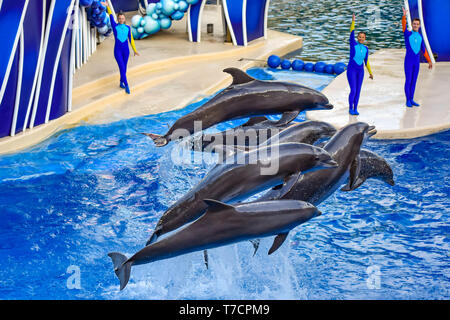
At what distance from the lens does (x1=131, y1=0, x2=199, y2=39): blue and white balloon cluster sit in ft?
44.9

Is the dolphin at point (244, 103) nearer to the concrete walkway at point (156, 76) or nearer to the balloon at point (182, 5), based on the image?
the concrete walkway at point (156, 76)

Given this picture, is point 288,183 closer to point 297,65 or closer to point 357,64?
point 357,64

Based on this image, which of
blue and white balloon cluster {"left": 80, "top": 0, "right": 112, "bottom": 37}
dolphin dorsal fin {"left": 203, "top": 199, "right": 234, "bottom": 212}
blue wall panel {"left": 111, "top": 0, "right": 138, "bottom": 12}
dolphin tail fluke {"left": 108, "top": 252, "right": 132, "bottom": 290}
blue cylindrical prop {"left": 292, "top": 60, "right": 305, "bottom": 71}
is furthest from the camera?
blue wall panel {"left": 111, "top": 0, "right": 138, "bottom": 12}

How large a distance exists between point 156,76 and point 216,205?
324 inches

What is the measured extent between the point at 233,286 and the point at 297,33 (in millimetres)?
12028

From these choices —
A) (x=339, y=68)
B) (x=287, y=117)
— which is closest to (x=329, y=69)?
(x=339, y=68)

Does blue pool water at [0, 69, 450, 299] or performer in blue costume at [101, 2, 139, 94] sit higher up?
performer in blue costume at [101, 2, 139, 94]

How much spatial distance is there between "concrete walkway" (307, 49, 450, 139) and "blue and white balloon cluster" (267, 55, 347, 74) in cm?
76

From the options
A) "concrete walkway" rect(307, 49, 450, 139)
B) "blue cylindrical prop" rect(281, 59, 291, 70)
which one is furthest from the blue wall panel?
"concrete walkway" rect(307, 49, 450, 139)

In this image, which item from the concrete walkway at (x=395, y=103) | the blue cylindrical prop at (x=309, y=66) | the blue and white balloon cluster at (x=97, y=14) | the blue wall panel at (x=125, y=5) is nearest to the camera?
the concrete walkway at (x=395, y=103)

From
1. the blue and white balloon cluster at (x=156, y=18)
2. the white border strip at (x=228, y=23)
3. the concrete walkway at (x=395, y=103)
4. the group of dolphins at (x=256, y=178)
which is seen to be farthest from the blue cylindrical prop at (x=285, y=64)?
the group of dolphins at (x=256, y=178)

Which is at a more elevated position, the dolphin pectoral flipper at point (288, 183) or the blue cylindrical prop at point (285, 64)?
the dolphin pectoral flipper at point (288, 183)

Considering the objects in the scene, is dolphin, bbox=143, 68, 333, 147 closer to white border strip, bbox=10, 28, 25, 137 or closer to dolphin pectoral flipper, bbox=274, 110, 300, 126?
dolphin pectoral flipper, bbox=274, 110, 300, 126

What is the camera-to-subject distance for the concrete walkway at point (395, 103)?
28.1 feet
